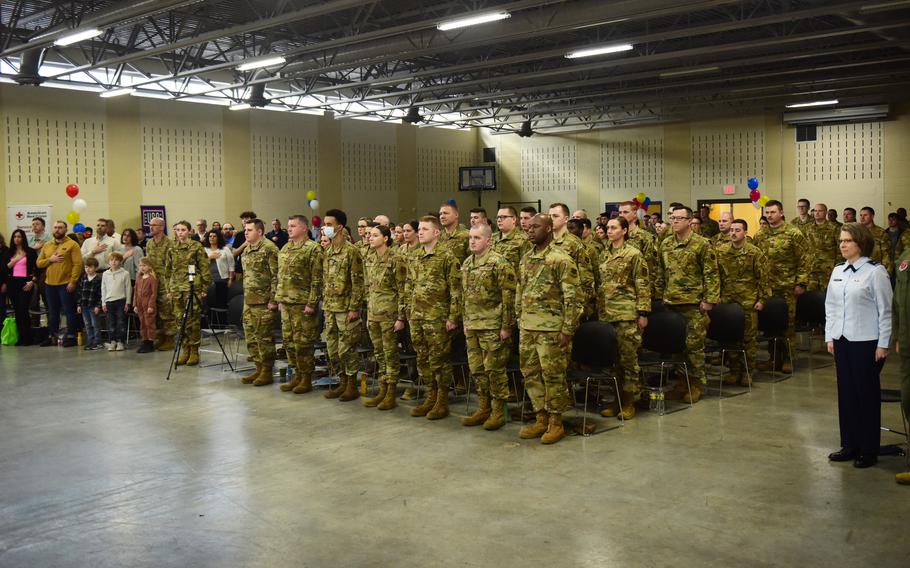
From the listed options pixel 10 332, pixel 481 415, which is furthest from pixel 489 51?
pixel 481 415

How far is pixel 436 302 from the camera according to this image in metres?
6.51

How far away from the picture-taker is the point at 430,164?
22.3 m

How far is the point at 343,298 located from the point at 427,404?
1328mm

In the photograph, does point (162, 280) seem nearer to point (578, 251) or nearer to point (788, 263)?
point (578, 251)

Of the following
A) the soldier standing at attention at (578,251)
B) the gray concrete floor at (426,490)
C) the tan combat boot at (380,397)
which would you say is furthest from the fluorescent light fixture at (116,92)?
the soldier standing at attention at (578,251)

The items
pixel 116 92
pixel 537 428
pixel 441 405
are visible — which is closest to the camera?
pixel 537 428

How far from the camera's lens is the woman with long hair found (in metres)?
11.3

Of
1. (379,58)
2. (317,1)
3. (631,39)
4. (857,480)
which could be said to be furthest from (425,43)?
(857,480)

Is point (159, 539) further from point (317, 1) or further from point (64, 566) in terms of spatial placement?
point (317, 1)

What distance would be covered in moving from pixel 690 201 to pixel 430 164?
7250 millimetres

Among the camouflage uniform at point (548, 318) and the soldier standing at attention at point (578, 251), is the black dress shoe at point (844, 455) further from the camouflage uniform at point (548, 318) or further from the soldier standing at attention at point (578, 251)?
the soldier standing at attention at point (578, 251)

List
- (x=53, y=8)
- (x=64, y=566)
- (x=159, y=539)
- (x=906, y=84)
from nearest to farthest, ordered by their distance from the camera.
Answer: (x=64, y=566)
(x=159, y=539)
(x=53, y=8)
(x=906, y=84)

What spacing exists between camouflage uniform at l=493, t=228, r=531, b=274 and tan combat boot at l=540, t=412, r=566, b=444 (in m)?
1.66

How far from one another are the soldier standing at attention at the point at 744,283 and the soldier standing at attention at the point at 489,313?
281 centimetres
